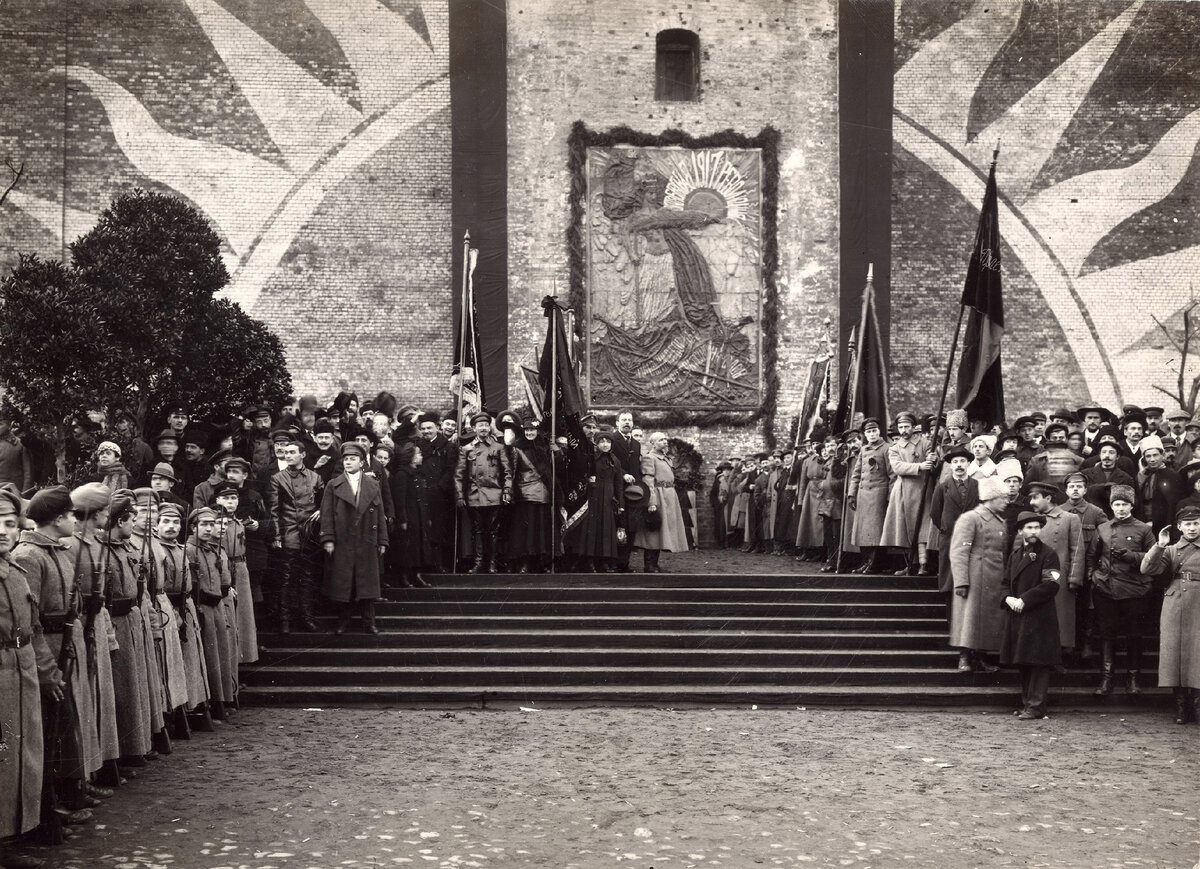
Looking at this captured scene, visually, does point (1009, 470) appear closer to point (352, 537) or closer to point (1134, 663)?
point (1134, 663)

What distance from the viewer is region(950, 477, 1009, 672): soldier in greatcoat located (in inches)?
377

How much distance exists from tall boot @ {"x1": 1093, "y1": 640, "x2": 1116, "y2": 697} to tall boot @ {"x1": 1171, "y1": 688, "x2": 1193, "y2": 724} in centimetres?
57

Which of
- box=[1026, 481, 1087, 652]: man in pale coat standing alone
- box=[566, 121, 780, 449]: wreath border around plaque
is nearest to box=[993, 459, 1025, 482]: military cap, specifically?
box=[1026, 481, 1087, 652]: man in pale coat standing alone

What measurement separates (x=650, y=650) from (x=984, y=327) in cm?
458

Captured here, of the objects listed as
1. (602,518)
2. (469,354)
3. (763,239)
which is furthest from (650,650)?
(763,239)

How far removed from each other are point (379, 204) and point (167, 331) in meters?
8.15

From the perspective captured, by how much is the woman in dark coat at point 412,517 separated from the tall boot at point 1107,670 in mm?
5400

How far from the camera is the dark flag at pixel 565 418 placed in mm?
12159

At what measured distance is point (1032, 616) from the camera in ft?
29.6

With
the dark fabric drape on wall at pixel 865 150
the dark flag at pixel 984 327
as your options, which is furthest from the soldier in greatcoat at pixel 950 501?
the dark fabric drape on wall at pixel 865 150

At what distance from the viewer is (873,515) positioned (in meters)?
12.1

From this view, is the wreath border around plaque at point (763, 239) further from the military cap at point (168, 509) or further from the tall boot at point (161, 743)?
the tall boot at point (161, 743)

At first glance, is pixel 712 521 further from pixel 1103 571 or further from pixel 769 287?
pixel 1103 571

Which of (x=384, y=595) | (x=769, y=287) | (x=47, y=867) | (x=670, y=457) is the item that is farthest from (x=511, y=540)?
(x=769, y=287)
